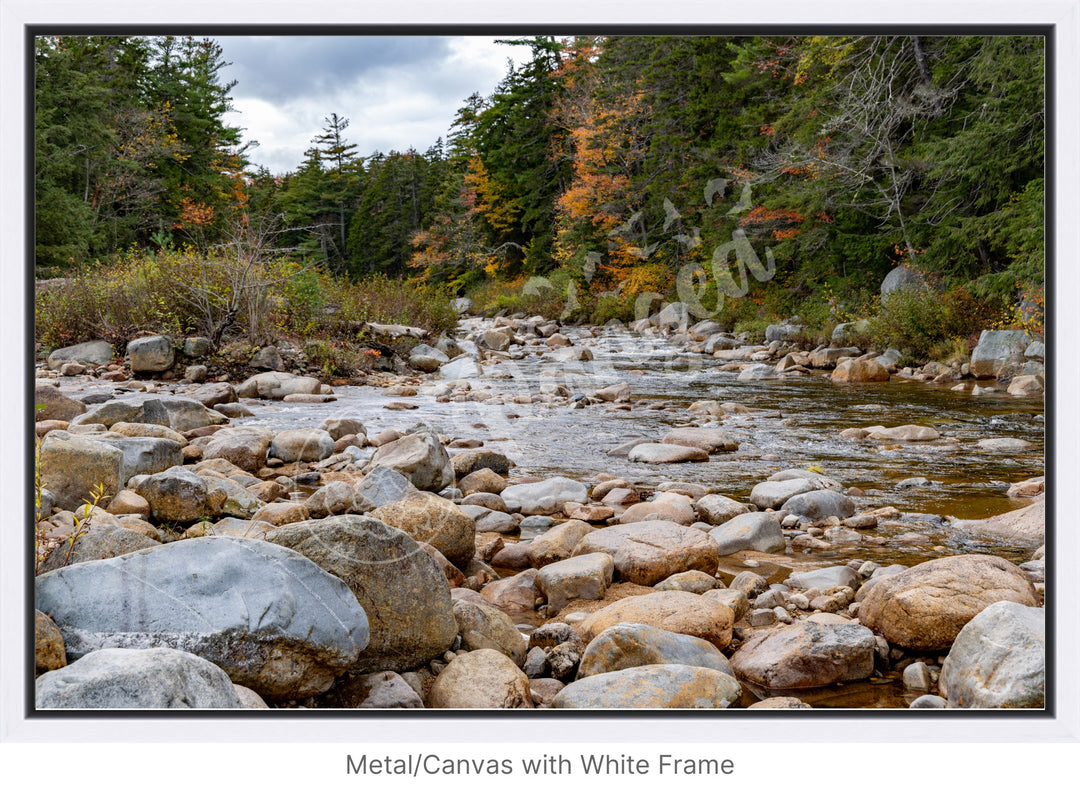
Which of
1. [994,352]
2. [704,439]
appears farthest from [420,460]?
[994,352]

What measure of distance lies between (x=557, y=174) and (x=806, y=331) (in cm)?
391

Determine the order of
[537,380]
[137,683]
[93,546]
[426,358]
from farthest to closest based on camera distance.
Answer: [426,358] → [537,380] → [93,546] → [137,683]

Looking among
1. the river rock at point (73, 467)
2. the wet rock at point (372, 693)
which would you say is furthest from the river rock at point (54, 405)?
the wet rock at point (372, 693)

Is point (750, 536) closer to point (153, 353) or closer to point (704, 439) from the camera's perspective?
point (704, 439)

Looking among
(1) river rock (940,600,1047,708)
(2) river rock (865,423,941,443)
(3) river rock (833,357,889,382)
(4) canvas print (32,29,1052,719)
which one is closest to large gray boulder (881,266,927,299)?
(4) canvas print (32,29,1052,719)

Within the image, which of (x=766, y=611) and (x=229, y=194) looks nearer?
(x=766, y=611)

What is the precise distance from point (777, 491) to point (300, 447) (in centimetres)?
266

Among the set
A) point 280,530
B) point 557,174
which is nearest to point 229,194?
point 280,530

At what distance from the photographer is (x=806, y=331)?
922 cm

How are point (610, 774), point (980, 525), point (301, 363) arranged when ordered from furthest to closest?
point (301, 363)
point (980, 525)
point (610, 774)

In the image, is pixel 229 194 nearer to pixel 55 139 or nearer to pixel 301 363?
pixel 55 139

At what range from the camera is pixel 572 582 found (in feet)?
8.23

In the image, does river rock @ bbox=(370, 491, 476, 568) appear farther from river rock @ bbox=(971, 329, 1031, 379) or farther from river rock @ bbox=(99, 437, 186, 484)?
river rock @ bbox=(971, 329, 1031, 379)

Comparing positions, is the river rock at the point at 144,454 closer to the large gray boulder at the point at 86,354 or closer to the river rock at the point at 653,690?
the large gray boulder at the point at 86,354
